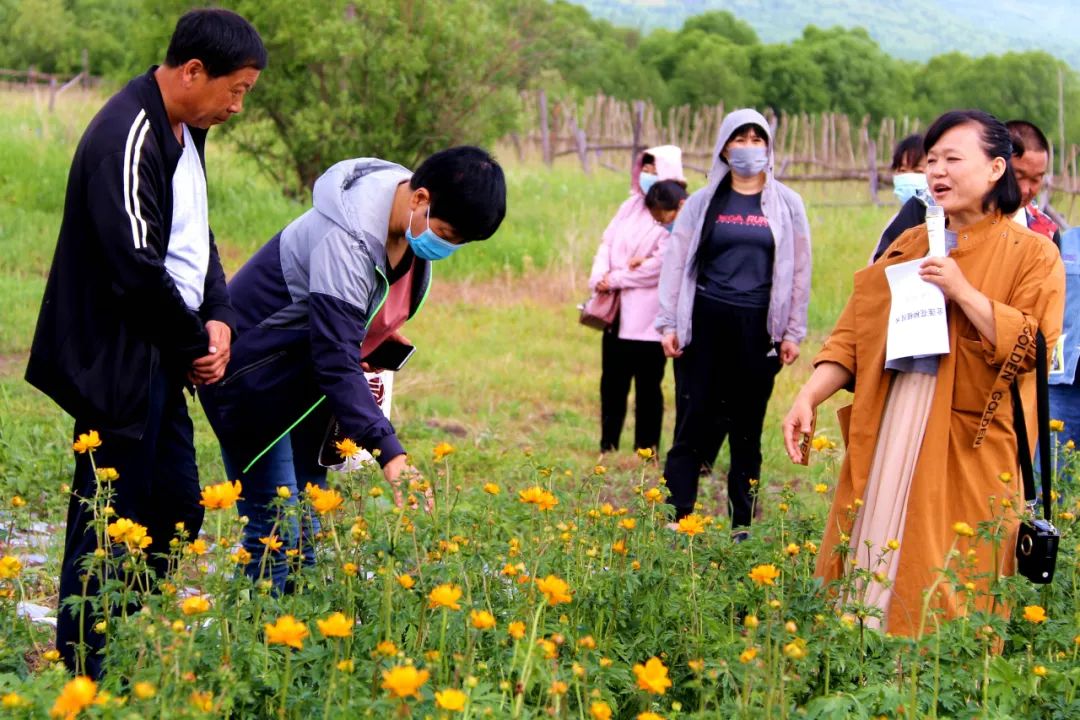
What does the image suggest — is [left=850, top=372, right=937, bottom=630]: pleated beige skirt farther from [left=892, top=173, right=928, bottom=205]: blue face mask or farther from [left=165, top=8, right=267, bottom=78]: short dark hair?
[left=165, top=8, right=267, bottom=78]: short dark hair

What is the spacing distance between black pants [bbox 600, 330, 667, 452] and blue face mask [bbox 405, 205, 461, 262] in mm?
3894

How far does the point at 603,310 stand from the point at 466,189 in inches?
163

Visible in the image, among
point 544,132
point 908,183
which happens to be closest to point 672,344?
point 908,183

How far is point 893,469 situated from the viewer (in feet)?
12.7

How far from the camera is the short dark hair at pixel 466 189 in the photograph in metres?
3.38

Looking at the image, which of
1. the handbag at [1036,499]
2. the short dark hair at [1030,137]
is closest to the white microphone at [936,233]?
the handbag at [1036,499]

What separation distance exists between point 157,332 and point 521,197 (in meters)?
14.6

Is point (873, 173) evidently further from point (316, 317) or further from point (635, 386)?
point (316, 317)

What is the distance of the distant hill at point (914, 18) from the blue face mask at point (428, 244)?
462ft

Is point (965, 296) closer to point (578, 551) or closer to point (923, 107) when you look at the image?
point (578, 551)

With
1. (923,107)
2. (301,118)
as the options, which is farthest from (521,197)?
(923,107)

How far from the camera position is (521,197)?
1769 cm

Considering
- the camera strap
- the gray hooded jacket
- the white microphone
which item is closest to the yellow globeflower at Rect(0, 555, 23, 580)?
the white microphone

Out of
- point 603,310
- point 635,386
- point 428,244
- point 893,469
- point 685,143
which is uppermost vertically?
point 428,244
